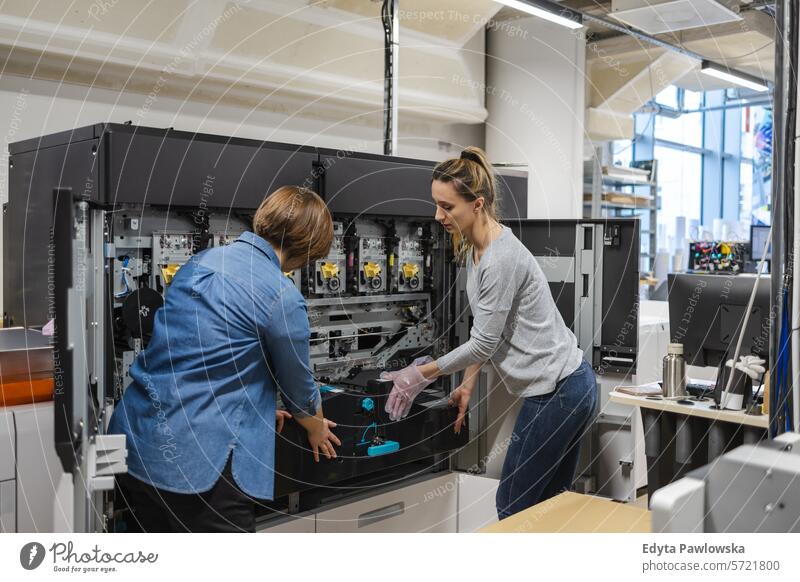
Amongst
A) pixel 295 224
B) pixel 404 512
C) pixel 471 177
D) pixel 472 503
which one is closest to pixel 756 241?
pixel 472 503

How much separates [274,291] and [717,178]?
11.1 metres

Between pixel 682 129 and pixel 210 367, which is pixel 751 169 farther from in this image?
pixel 210 367

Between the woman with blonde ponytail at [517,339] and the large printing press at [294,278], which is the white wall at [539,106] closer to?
the large printing press at [294,278]

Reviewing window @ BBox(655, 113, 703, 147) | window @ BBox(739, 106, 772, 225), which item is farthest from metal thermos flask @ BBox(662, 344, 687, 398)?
window @ BBox(739, 106, 772, 225)

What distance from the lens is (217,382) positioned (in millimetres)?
2287

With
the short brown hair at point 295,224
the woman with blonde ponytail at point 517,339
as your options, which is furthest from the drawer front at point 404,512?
the short brown hair at point 295,224

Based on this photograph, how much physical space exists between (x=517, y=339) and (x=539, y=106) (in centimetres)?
324

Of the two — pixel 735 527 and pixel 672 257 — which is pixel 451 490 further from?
pixel 672 257

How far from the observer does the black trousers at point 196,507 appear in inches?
91.0

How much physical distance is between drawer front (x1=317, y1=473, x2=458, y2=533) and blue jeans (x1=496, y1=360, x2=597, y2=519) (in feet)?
2.46

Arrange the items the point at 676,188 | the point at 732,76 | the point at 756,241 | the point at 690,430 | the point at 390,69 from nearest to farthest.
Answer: the point at 690,430, the point at 390,69, the point at 732,76, the point at 756,241, the point at 676,188

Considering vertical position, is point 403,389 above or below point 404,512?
above

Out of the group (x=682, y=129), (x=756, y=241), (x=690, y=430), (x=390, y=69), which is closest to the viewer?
(x=690, y=430)

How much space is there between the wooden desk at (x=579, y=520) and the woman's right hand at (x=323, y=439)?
3.94 ft
